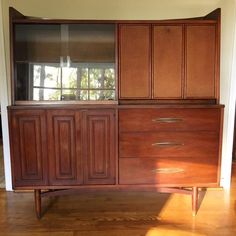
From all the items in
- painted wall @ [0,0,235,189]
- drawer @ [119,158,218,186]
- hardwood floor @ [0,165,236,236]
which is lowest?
hardwood floor @ [0,165,236,236]

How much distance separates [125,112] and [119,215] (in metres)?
0.82

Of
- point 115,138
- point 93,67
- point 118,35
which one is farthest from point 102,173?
point 118,35

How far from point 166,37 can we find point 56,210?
1586 millimetres

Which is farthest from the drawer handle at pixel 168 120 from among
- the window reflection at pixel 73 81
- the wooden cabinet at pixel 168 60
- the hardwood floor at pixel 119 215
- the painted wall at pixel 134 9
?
the painted wall at pixel 134 9

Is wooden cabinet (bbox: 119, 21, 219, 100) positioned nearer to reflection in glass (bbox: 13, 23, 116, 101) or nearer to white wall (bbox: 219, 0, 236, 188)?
reflection in glass (bbox: 13, 23, 116, 101)

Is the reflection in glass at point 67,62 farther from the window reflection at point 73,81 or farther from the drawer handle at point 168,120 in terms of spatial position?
the drawer handle at point 168,120

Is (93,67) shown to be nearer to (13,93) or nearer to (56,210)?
(13,93)

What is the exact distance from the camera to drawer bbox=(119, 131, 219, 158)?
1877mm

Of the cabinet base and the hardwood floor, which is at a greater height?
the cabinet base

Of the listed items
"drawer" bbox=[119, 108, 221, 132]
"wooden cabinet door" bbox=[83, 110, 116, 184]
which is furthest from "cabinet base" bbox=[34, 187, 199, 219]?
"drawer" bbox=[119, 108, 221, 132]

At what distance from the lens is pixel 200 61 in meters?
1.89

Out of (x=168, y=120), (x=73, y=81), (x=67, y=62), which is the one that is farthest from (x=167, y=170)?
(x=67, y=62)

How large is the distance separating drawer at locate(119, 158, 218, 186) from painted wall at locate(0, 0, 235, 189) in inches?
40.6

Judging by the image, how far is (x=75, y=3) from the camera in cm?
235
